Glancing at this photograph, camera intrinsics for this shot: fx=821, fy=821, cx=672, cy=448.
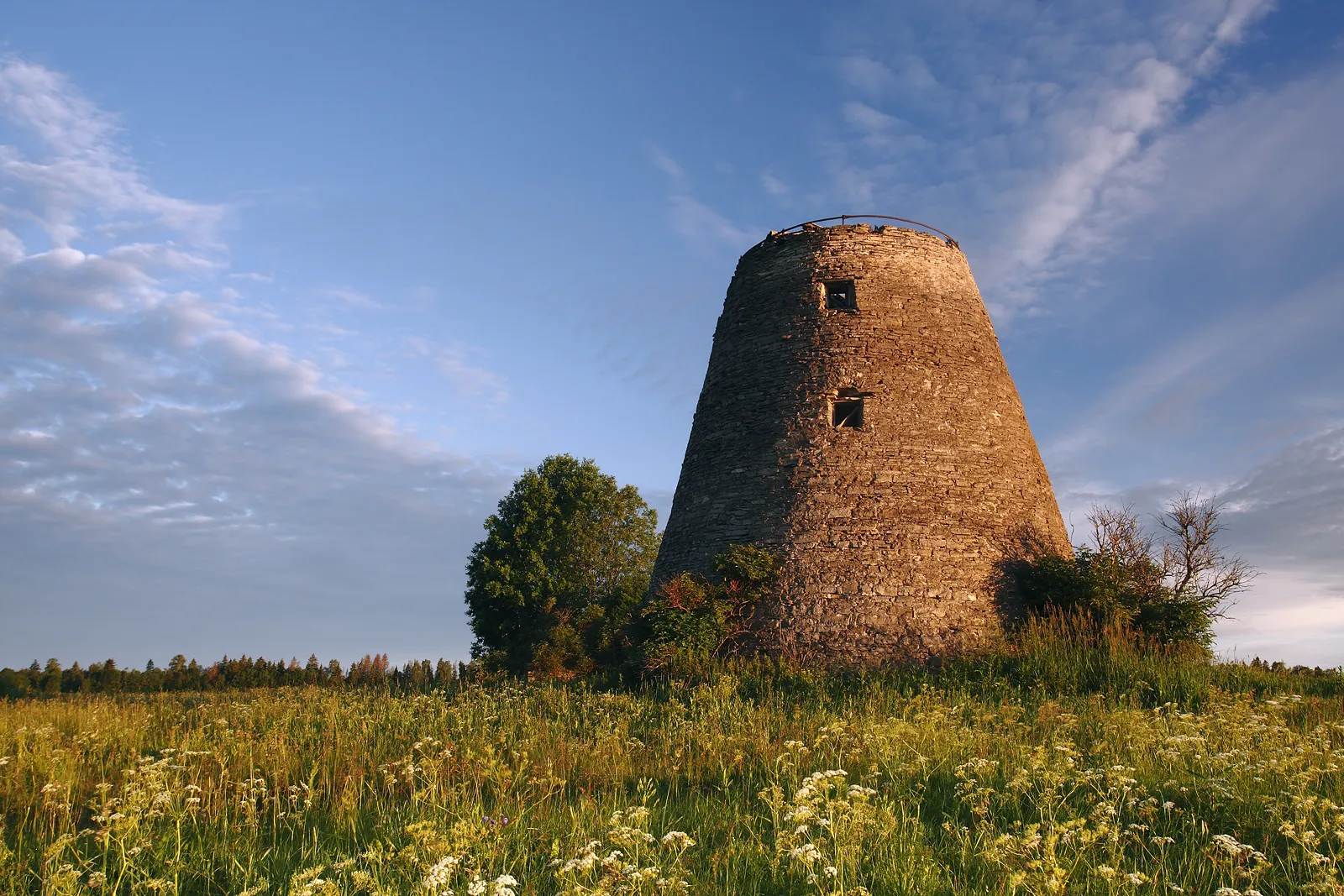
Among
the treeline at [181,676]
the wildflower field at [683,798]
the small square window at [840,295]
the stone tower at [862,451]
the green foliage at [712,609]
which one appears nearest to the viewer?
the wildflower field at [683,798]

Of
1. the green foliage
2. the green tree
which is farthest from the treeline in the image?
the green foliage

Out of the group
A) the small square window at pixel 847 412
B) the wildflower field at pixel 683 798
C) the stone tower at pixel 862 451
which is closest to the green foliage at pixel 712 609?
the stone tower at pixel 862 451

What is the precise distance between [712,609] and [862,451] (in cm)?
448

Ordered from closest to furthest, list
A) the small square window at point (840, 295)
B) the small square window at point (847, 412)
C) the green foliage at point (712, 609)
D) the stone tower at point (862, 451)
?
1. the green foliage at point (712, 609)
2. the stone tower at point (862, 451)
3. the small square window at point (847, 412)
4. the small square window at point (840, 295)

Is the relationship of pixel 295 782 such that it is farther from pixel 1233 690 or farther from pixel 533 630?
pixel 533 630

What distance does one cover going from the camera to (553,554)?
33.9 meters

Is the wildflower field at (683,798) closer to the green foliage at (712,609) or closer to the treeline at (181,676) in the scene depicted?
the green foliage at (712,609)

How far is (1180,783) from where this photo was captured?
588cm

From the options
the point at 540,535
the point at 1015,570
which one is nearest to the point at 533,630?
the point at 540,535

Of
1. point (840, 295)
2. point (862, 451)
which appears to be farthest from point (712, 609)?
point (840, 295)

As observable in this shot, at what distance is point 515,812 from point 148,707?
37.1 ft

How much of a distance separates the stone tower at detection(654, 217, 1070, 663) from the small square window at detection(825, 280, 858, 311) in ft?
0.18

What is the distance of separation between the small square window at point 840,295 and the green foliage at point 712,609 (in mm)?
6274

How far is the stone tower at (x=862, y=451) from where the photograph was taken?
51.0 ft
